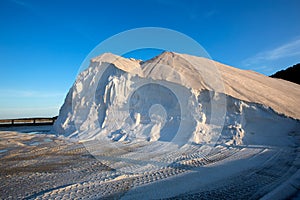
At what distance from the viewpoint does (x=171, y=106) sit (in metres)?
9.19

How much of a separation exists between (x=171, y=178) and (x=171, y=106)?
210 inches

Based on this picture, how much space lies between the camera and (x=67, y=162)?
18.3ft

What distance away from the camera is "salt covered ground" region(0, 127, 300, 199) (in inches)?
133

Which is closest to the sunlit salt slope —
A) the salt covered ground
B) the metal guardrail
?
the salt covered ground

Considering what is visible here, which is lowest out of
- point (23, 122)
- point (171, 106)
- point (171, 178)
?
point (171, 178)

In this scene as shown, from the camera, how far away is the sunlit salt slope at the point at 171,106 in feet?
25.2

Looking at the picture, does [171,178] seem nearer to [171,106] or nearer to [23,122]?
[171,106]

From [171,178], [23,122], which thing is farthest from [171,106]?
[23,122]

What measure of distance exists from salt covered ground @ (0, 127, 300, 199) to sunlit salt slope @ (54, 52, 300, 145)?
63.2 inches

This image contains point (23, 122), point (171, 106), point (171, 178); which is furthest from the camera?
point (23, 122)

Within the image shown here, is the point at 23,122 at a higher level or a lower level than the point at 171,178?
higher

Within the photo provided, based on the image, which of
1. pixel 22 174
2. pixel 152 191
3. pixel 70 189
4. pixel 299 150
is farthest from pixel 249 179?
pixel 22 174

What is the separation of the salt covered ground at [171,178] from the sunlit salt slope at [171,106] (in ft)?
5.26

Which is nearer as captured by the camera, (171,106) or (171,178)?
(171,178)
